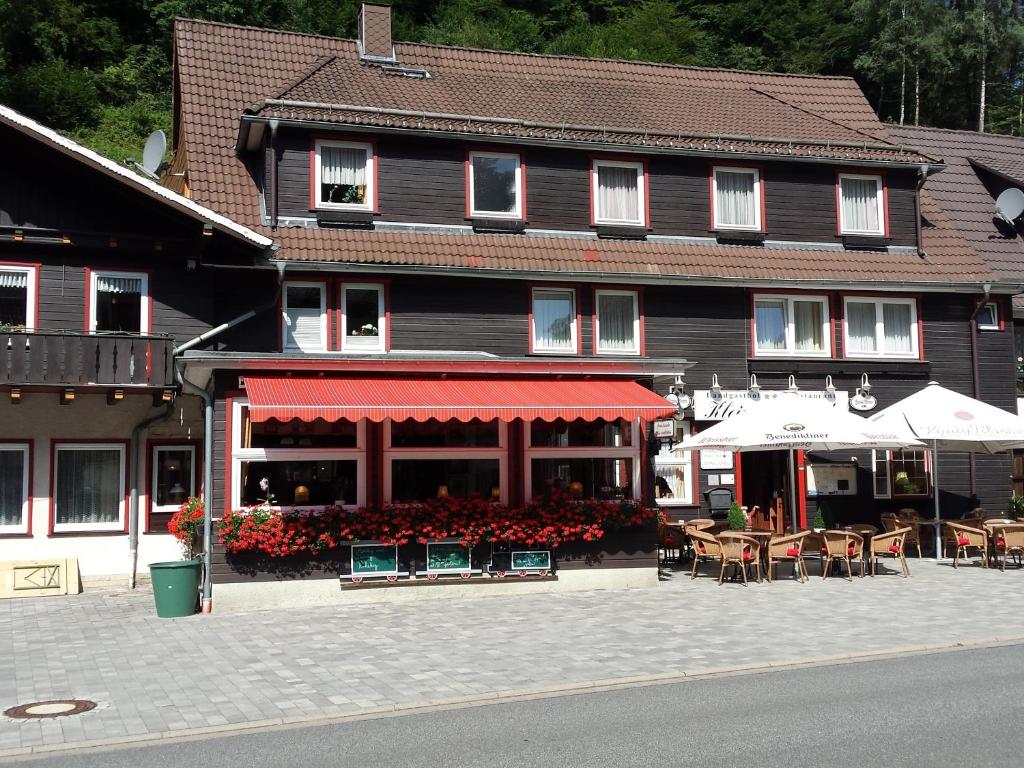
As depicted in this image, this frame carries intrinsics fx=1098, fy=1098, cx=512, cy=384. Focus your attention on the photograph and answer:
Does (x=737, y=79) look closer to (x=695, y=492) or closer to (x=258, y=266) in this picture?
(x=695, y=492)

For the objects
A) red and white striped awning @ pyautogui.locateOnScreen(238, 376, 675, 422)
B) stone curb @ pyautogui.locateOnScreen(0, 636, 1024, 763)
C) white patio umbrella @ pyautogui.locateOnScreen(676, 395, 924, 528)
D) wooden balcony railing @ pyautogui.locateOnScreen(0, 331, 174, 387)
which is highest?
wooden balcony railing @ pyautogui.locateOnScreen(0, 331, 174, 387)

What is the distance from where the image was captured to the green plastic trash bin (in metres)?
15.3

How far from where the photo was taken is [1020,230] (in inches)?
1093

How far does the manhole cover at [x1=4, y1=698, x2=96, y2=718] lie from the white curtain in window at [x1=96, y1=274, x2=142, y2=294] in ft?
35.6

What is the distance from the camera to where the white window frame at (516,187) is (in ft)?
74.3

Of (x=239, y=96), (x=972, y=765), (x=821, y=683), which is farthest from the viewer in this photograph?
(x=239, y=96)

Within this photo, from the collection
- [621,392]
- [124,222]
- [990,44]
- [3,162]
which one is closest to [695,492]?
[621,392]

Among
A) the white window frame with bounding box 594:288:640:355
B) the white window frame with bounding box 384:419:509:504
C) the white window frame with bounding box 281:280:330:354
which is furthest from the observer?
the white window frame with bounding box 594:288:640:355

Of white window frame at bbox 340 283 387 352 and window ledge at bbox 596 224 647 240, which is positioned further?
window ledge at bbox 596 224 647 240

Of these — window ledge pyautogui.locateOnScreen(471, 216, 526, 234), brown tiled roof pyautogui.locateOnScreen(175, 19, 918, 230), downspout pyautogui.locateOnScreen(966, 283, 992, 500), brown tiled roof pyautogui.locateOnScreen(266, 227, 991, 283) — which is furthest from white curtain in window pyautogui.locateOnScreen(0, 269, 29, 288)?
downspout pyautogui.locateOnScreen(966, 283, 992, 500)

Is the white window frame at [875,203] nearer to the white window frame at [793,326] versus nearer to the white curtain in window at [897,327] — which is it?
the white curtain in window at [897,327]

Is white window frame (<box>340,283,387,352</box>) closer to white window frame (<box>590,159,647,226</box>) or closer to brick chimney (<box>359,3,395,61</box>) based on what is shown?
white window frame (<box>590,159,647,226</box>)

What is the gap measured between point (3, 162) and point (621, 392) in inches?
444

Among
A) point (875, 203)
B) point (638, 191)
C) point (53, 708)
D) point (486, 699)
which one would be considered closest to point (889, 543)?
point (638, 191)
